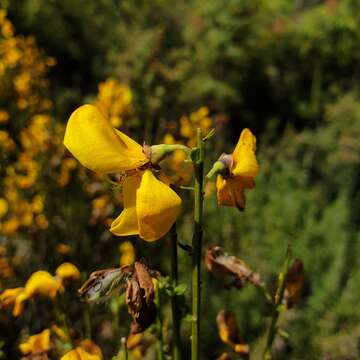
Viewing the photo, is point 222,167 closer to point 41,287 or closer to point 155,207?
point 155,207

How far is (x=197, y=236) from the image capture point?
780 mm

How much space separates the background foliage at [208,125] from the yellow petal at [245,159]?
0.54 metres

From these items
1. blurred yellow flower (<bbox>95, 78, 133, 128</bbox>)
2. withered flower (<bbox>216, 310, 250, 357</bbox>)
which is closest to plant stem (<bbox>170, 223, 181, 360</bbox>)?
withered flower (<bbox>216, 310, 250, 357</bbox>)

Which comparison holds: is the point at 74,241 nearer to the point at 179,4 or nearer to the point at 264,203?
the point at 264,203

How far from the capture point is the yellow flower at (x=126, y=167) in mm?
705

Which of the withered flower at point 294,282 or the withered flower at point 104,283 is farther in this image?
the withered flower at point 294,282

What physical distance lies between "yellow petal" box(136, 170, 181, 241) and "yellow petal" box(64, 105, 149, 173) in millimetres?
56

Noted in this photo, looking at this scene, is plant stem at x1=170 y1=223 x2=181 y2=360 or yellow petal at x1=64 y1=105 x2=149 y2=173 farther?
plant stem at x1=170 y1=223 x2=181 y2=360

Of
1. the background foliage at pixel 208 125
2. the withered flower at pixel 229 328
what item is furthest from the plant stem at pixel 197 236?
the background foliage at pixel 208 125

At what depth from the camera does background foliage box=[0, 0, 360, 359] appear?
102 inches

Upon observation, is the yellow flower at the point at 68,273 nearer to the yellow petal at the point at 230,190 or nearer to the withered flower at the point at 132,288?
the withered flower at the point at 132,288

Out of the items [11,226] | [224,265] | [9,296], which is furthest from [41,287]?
[11,226]

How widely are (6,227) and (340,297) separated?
6.24 feet

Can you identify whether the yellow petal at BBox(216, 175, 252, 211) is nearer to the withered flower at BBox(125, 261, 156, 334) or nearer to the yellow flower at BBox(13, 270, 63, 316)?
the withered flower at BBox(125, 261, 156, 334)
